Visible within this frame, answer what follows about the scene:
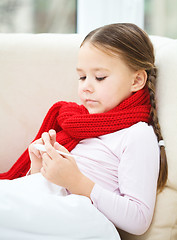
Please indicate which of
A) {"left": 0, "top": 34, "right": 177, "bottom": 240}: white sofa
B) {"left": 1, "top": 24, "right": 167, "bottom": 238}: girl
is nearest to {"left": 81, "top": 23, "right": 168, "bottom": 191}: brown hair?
{"left": 1, "top": 24, "right": 167, "bottom": 238}: girl

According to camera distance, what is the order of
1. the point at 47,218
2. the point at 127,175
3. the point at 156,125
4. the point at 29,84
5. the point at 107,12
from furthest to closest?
1. the point at 107,12
2. the point at 29,84
3. the point at 156,125
4. the point at 127,175
5. the point at 47,218

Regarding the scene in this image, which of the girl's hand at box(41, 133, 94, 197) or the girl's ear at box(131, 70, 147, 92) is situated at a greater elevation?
the girl's ear at box(131, 70, 147, 92)

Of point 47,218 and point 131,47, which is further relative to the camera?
point 131,47

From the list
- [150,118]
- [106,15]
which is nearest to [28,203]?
[150,118]

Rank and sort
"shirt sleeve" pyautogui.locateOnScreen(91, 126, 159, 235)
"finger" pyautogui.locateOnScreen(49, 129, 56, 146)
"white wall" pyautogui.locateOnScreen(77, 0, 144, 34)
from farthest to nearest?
1. "white wall" pyautogui.locateOnScreen(77, 0, 144, 34)
2. "finger" pyautogui.locateOnScreen(49, 129, 56, 146)
3. "shirt sleeve" pyautogui.locateOnScreen(91, 126, 159, 235)

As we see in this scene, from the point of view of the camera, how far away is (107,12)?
6.59 feet

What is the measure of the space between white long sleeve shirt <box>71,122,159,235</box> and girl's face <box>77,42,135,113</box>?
0.37 ft

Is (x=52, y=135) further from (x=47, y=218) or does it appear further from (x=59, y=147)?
(x=47, y=218)

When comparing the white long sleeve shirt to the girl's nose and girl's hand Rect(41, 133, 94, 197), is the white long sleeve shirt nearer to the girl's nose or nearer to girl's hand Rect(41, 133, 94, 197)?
girl's hand Rect(41, 133, 94, 197)

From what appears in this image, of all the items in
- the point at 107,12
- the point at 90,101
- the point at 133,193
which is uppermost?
the point at 107,12

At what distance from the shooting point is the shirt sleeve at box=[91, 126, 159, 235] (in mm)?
898

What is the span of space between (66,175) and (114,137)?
0.20 m

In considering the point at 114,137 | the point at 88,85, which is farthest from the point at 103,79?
the point at 114,137

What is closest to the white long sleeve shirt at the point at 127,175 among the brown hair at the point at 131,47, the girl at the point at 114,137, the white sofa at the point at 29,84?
the girl at the point at 114,137
